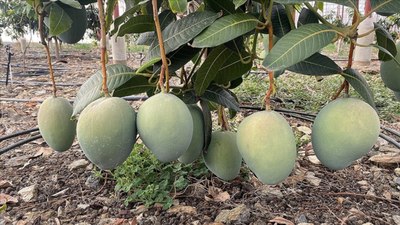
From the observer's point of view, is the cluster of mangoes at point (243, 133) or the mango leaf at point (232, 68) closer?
the cluster of mangoes at point (243, 133)

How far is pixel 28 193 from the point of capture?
4.97 ft

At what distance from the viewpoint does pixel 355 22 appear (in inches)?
24.9

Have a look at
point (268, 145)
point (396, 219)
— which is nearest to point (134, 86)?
point (268, 145)

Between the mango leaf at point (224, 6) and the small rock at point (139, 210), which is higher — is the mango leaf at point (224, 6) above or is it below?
above

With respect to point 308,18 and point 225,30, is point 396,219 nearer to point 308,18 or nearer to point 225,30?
point 308,18

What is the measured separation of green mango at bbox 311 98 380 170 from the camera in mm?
636

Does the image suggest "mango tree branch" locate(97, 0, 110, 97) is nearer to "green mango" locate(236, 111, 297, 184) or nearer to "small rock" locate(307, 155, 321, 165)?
"green mango" locate(236, 111, 297, 184)

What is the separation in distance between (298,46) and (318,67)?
0.17 m

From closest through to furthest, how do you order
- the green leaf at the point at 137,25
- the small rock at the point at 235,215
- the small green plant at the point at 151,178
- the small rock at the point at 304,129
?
the green leaf at the point at 137,25 → the small rock at the point at 235,215 → the small green plant at the point at 151,178 → the small rock at the point at 304,129

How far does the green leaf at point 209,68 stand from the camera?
0.80 meters

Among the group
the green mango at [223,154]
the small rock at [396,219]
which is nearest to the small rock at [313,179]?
the small rock at [396,219]

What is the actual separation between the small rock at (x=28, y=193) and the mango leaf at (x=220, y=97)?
37.8 inches

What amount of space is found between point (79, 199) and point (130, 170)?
0.21 m

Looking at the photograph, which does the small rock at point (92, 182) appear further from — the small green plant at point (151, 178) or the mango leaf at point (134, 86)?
the mango leaf at point (134, 86)
